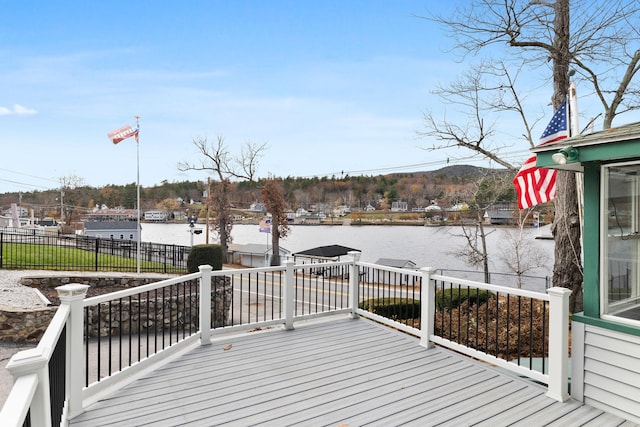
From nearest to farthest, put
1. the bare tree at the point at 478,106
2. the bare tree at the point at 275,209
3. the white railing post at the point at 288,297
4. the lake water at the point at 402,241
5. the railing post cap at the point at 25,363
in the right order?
the railing post cap at the point at 25,363
the white railing post at the point at 288,297
the bare tree at the point at 478,106
the bare tree at the point at 275,209
the lake water at the point at 402,241

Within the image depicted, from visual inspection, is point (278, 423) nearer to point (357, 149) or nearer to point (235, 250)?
point (235, 250)

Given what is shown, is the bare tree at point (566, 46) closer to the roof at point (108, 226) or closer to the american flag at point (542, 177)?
the american flag at point (542, 177)

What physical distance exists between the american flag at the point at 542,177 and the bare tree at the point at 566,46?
7.57ft

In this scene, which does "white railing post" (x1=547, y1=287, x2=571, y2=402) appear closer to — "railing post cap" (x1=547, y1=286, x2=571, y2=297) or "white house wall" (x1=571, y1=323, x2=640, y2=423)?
"railing post cap" (x1=547, y1=286, x2=571, y2=297)

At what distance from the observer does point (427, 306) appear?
4594 mm

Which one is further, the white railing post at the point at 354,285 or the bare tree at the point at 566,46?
the bare tree at the point at 566,46

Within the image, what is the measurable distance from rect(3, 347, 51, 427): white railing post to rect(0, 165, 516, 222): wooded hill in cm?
2259

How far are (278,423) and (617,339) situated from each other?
2.77 meters

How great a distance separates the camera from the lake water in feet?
84.1

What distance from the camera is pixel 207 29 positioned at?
14445 mm

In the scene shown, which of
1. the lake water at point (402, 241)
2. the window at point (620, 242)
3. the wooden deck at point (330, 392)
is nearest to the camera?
the wooden deck at point (330, 392)

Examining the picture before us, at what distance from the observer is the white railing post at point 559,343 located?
3.32m

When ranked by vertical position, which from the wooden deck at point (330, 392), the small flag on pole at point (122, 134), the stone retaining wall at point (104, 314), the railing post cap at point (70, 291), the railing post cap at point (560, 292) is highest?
the small flag on pole at point (122, 134)

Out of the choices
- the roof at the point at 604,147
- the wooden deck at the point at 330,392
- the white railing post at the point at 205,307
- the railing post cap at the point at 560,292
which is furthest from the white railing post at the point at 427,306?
the white railing post at the point at 205,307
